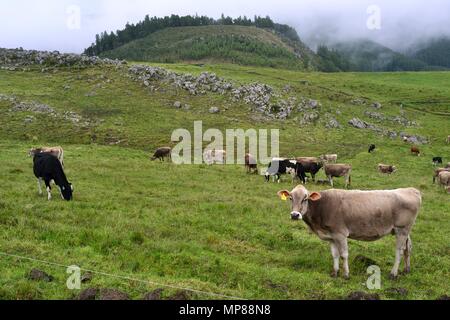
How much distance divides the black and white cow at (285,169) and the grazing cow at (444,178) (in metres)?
9.24

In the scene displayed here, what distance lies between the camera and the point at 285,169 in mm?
31656

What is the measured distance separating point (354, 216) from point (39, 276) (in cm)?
845

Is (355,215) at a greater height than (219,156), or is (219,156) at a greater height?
(355,215)

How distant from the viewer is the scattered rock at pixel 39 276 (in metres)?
10.8

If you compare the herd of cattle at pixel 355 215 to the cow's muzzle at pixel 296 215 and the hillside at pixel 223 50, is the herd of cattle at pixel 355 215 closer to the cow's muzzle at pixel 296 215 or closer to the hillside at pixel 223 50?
the cow's muzzle at pixel 296 215

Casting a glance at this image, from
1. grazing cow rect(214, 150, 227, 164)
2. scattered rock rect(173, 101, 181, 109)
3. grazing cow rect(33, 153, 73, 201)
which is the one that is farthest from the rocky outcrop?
grazing cow rect(33, 153, 73, 201)

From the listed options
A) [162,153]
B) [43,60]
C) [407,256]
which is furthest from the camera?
[43,60]

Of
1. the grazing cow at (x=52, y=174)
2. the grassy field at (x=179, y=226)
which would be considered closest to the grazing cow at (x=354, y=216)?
the grassy field at (x=179, y=226)

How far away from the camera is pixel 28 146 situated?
39.4m

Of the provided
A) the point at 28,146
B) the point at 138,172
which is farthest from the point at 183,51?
the point at 138,172

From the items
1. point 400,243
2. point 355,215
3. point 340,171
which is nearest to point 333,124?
point 340,171

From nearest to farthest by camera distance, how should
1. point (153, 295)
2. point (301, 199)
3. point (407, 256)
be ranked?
point (153, 295) < point (301, 199) < point (407, 256)

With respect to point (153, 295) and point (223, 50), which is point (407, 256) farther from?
point (223, 50)

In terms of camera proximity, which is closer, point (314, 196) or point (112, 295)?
point (112, 295)
